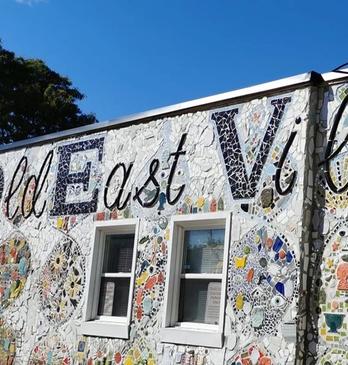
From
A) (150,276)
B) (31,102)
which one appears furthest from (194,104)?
(31,102)

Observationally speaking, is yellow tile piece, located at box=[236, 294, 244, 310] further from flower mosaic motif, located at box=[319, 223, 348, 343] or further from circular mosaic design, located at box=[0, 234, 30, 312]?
circular mosaic design, located at box=[0, 234, 30, 312]

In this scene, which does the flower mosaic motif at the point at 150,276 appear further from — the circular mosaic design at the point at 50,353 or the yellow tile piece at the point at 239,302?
the circular mosaic design at the point at 50,353

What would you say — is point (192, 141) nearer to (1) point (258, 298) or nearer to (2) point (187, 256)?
(2) point (187, 256)

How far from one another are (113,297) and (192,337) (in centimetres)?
170

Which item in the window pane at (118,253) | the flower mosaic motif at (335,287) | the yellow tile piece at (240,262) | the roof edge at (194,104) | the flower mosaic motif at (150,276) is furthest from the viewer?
the window pane at (118,253)

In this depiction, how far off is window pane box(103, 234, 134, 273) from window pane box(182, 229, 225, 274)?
1.00 metres

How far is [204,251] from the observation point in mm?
7828

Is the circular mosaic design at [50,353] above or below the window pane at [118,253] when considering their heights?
below

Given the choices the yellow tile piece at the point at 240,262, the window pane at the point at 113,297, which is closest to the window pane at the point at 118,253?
the window pane at the point at 113,297

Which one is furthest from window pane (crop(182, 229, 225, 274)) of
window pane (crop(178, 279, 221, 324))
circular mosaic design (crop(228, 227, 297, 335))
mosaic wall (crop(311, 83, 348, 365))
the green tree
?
the green tree

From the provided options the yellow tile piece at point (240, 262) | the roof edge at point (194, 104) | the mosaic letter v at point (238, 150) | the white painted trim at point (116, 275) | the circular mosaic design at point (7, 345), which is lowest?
the circular mosaic design at point (7, 345)

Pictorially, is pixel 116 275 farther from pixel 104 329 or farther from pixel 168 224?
pixel 168 224

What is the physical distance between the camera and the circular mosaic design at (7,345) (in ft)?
32.9

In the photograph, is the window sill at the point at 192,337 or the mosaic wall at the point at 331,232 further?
the window sill at the point at 192,337
